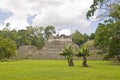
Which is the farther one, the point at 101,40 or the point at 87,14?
the point at 101,40

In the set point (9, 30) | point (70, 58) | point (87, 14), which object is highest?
point (9, 30)

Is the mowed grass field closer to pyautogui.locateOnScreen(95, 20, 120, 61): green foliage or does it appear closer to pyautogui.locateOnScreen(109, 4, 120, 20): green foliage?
pyautogui.locateOnScreen(109, 4, 120, 20): green foliage

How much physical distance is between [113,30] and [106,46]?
7.38 meters

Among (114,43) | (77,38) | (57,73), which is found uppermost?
(77,38)

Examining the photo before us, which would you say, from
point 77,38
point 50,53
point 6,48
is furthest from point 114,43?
point 77,38

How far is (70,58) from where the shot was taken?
1813 inches

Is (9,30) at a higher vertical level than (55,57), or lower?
higher

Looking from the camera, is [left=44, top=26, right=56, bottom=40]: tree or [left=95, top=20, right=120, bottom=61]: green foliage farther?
[left=44, top=26, right=56, bottom=40]: tree

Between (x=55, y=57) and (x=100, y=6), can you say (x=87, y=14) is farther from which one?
(x=55, y=57)

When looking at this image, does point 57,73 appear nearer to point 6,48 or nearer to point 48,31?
point 6,48

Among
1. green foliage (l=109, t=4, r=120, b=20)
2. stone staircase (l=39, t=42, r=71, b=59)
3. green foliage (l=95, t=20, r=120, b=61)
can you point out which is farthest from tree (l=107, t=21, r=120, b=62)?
stone staircase (l=39, t=42, r=71, b=59)

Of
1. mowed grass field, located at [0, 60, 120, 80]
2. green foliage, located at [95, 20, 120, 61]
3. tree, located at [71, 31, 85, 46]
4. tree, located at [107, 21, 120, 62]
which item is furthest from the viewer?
tree, located at [71, 31, 85, 46]

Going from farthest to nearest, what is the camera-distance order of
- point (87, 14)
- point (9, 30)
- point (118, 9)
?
point (9, 30) → point (87, 14) → point (118, 9)

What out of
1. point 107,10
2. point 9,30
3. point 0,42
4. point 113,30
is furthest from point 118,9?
point 9,30
